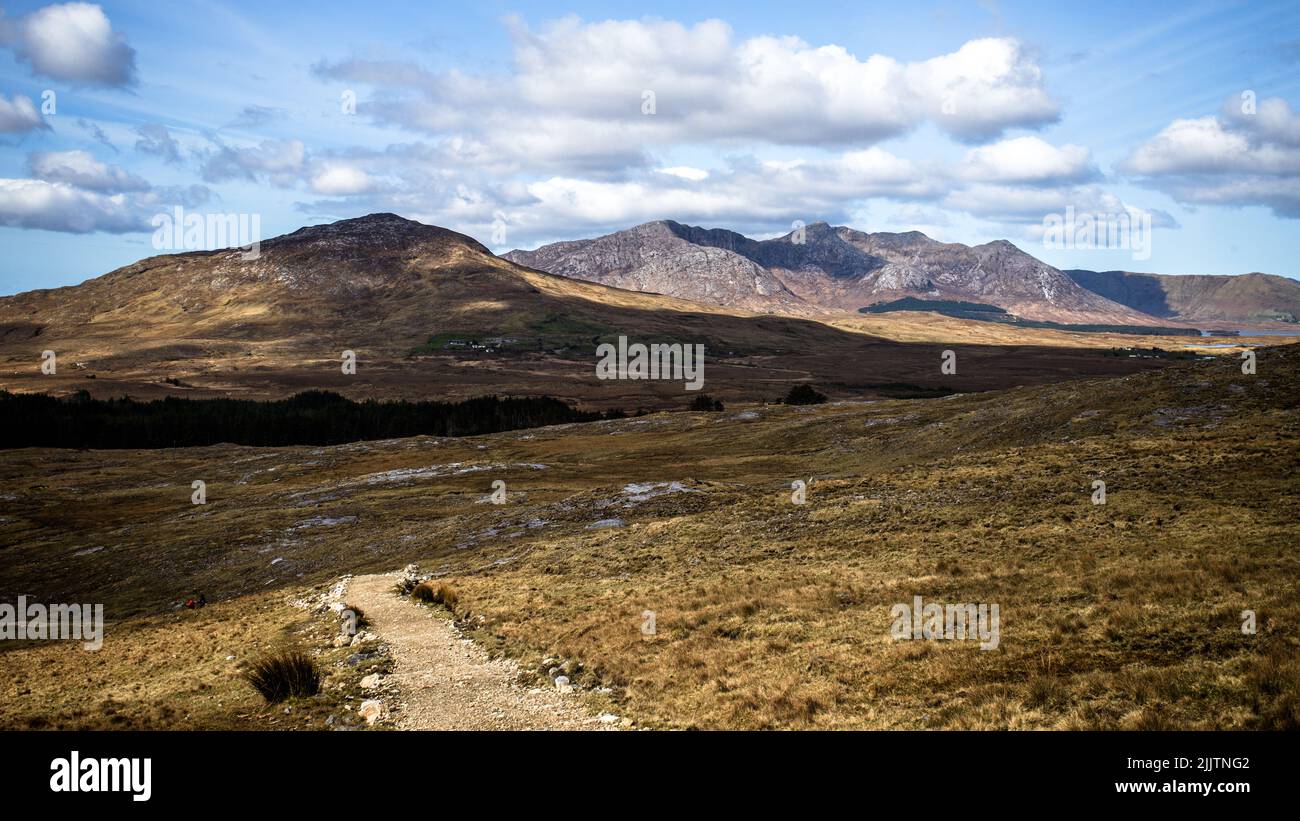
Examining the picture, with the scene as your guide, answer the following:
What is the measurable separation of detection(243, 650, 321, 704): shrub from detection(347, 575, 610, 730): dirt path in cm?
224

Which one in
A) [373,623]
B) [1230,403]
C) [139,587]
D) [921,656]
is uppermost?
[1230,403]

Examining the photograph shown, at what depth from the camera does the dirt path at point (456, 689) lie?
17.8 meters

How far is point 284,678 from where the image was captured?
20984mm

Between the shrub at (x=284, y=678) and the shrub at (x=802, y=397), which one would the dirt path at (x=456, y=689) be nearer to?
the shrub at (x=284, y=678)

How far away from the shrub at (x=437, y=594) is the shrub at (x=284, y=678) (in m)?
10.2

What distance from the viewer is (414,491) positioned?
229 feet

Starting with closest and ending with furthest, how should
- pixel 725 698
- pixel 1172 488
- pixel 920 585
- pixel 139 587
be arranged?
pixel 725 698
pixel 920 585
pixel 1172 488
pixel 139 587

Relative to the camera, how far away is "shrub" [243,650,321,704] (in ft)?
68.2

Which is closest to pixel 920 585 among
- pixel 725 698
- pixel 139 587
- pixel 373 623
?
pixel 725 698

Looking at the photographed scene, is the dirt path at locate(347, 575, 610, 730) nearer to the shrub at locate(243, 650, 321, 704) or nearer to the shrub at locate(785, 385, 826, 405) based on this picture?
the shrub at locate(243, 650, 321, 704)

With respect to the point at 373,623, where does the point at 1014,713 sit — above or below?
above

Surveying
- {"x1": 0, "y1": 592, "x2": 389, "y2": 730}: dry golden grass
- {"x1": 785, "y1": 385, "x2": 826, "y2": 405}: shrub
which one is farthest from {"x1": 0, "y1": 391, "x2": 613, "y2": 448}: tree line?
{"x1": 0, "y1": 592, "x2": 389, "y2": 730}: dry golden grass
